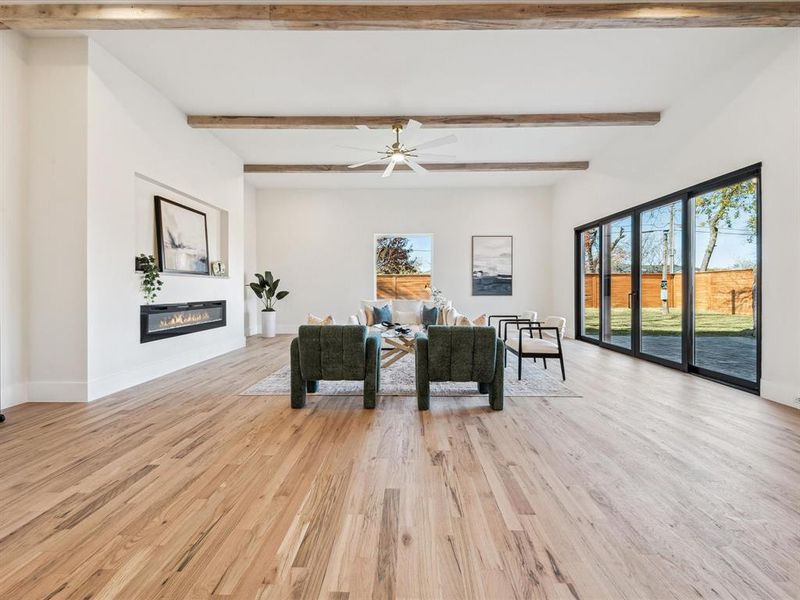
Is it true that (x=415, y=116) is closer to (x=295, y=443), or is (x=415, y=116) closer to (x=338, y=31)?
(x=338, y=31)

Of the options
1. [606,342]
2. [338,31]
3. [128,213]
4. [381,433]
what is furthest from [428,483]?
[606,342]

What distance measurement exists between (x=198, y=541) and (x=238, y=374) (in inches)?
129

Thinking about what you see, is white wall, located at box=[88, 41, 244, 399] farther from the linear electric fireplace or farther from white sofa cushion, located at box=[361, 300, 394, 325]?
white sofa cushion, located at box=[361, 300, 394, 325]

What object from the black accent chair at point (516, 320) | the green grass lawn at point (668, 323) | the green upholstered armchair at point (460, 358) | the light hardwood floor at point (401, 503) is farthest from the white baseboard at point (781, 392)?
the green upholstered armchair at point (460, 358)

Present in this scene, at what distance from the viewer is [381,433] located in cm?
269

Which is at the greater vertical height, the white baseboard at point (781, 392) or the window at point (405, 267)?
the window at point (405, 267)

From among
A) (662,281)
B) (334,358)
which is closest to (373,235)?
(662,281)

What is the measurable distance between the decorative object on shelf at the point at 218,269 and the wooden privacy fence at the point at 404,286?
3.50m

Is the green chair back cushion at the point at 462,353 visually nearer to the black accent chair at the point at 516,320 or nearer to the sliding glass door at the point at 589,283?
the black accent chair at the point at 516,320

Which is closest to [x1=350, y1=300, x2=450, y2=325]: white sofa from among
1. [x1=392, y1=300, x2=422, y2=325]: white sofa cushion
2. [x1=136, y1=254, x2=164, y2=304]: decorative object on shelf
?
[x1=392, y1=300, x2=422, y2=325]: white sofa cushion

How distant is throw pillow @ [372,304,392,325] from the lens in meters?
6.50

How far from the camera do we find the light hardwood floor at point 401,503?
4.32 feet

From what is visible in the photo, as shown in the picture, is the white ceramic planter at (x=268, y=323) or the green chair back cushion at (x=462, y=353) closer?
the green chair back cushion at (x=462, y=353)

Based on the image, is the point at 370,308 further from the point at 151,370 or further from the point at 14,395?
the point at 14,395
